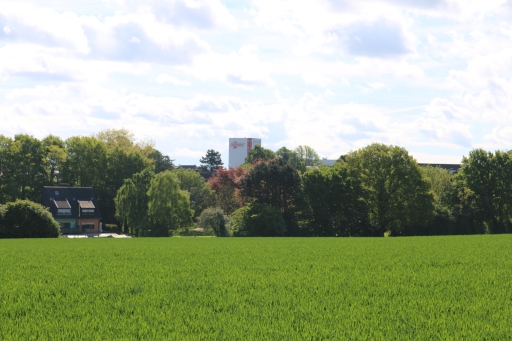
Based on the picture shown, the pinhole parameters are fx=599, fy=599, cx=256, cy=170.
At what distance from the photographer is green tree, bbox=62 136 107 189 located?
10775cm

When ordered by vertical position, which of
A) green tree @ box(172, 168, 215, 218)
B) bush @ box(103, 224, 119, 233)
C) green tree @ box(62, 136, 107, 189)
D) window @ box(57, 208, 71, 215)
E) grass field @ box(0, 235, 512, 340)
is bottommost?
grass field @ box(0, 235, 512, 340)

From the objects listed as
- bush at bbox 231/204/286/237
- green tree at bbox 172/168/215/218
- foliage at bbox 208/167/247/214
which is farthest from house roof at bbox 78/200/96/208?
bush at bbox 231/204/286/237

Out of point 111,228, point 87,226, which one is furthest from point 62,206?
point 111,228

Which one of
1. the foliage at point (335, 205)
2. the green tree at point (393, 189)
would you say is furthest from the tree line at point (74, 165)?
the green tree at point (393, 189)

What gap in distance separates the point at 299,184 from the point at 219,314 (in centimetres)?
7334

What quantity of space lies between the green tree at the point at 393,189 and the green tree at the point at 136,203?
31306 millimetres

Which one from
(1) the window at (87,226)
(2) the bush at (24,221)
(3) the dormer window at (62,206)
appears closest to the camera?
(2) the bush at (24,221)

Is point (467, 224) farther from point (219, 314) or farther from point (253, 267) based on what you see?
point (219, 314)

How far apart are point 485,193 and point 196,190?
169ft

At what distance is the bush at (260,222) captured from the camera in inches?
3135

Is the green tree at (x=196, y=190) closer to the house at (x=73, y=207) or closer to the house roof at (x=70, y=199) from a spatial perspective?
the house roof at (x=70, y=199)

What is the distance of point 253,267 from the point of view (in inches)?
1051

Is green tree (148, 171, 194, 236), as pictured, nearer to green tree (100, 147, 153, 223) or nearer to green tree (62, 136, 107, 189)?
green tree (100, 147, 153, 223)

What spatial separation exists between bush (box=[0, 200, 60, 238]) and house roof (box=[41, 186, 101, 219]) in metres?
32.2
